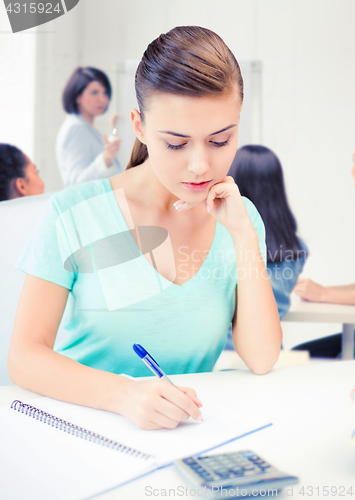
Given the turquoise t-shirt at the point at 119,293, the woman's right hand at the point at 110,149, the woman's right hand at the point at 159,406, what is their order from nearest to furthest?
the woman's right hand at the point at 159,406 < the turquoise t-shirt at the point at 119,293 < the woman's right hand at the point at 110,149

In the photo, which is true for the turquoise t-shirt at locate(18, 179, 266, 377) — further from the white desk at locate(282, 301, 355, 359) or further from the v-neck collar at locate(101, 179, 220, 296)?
the white desk at locate(282, 301, 355, 359)

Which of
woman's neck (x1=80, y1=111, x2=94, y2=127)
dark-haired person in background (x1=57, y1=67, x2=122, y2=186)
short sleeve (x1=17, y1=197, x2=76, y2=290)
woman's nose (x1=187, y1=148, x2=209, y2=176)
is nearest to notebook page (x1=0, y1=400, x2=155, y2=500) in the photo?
short sleeve (x1=17, y1=197, x2=76, y2=290)

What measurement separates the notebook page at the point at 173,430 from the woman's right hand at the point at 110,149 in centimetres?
186

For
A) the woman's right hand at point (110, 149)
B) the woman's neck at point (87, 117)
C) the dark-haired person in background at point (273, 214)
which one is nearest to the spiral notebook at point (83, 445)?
the dark-haired person in background at point (273, 214)

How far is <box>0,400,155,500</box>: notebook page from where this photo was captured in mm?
394

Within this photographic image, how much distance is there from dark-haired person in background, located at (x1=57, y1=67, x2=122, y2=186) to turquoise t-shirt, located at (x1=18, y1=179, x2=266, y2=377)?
156 centimetres

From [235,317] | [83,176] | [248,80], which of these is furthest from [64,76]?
[235,317]

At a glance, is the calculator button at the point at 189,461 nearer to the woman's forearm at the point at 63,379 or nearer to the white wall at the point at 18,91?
the woman's forearm at the point at 63,379

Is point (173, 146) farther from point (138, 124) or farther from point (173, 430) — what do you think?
point (173, 430)

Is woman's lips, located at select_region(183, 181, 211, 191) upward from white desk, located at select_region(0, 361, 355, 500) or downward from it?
upward

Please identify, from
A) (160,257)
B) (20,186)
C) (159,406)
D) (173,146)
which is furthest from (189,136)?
(20,186)

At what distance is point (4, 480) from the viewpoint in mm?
412

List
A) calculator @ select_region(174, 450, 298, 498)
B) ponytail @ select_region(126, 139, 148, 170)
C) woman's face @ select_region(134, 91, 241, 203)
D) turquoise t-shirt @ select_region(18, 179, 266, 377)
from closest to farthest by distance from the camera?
calculator @ select_region(174, 450, 298, 498) < woman's face @ select_region(134, 91, 241, 203) < turquoise t-shirt @ select_region(18, 179, 266, 377) < ponytail @ select_region(126, 139, 148, 170)

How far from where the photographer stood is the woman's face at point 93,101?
2416mm
